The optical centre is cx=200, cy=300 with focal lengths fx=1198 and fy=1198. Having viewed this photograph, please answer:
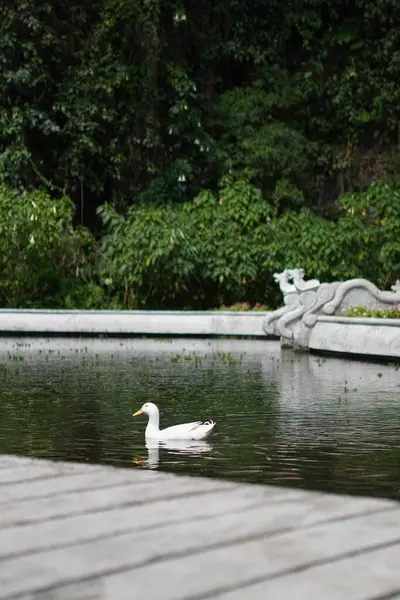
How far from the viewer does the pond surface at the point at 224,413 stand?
8.55 meters

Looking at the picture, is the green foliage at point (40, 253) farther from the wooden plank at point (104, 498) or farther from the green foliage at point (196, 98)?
the wooden plank at point (104, 498)

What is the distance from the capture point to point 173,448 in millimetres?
9594

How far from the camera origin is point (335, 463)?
867 centimetres

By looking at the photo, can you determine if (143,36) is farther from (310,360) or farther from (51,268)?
(310,360)

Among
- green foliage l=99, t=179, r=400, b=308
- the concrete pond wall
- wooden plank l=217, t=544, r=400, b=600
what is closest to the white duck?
wooden plank l=217, t=544, r=400, b=600

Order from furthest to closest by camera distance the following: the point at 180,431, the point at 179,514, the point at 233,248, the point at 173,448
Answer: the point at 233,248 < the point at 180,431 < the point at 173,448 < the point at 179,514

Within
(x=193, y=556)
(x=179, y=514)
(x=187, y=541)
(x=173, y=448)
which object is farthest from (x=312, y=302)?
(x=193, y=556)

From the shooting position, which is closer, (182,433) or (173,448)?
(173,448)

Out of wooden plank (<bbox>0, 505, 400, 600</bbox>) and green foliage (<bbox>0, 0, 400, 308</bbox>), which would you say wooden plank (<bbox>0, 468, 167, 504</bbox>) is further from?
green foliage (<bbox>0, 0, 400, 308</bbox>)

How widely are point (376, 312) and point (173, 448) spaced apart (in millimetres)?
14321

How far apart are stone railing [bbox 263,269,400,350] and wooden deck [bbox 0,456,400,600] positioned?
1915cm

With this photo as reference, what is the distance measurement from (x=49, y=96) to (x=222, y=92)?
20.8 feet

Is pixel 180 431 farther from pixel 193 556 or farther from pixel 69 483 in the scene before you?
pixel 193 556

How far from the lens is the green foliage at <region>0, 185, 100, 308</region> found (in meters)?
31.2
